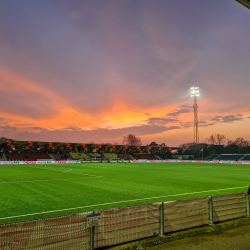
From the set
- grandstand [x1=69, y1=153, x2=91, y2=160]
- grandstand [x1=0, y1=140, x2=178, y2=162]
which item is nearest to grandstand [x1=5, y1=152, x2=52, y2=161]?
grandstand [x1=0, y1=140, x2=178, y2=162]

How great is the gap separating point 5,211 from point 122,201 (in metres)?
6.00

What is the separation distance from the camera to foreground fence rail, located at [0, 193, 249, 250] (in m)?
5.09

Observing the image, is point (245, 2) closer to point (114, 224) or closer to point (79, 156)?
point (114, 224)

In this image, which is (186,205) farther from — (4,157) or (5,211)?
(4,157)

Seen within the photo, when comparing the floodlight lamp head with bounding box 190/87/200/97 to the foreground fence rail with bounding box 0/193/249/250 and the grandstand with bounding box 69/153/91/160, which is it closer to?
the grandstand with bounding box 69/153/91/160

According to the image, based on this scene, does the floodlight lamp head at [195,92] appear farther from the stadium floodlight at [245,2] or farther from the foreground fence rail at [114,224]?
the stadium floodlight at [245,2]

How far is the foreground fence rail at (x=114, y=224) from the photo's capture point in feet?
16.7

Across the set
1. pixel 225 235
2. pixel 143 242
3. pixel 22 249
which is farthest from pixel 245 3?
pixel 22 249

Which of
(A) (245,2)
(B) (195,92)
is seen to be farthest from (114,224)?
(B) (195,92)

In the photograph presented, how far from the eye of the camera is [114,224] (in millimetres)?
6199

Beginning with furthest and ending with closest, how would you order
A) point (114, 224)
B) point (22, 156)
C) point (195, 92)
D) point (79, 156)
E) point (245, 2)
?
1. point (79, 156)
2. point (22, 156)
3. point (195, 92)
4. point (114, 224)
5. point (245, 2)

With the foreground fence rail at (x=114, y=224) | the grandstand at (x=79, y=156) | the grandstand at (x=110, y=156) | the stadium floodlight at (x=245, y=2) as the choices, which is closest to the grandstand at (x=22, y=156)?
the grandstand at (x=79, y=156)

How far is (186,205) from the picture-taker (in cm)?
736

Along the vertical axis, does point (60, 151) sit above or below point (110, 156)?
above
